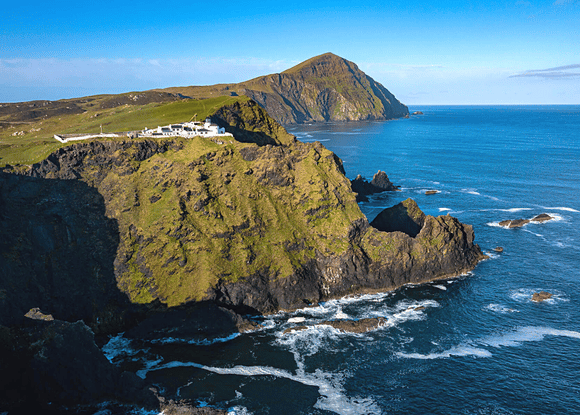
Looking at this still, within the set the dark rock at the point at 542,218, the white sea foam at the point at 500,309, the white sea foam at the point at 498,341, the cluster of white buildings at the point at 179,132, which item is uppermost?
the cluster of white buildings at the point at 179,132

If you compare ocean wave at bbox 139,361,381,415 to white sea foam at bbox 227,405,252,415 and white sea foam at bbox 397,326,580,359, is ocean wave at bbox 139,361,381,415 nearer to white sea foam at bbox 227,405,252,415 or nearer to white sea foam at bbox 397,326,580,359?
white sea foam at bbox 227,405,252,415

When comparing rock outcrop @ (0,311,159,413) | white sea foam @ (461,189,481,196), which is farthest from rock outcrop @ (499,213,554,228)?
rock outcrop @ (0,311,159,413)

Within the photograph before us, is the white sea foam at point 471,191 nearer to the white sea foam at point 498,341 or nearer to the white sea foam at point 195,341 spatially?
the white sea foam at point 498,341

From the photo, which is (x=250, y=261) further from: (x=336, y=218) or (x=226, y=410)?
(x=226, y=410)

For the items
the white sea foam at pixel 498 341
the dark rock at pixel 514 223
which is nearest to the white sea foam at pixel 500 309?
the white sea foam at pixel 498 341

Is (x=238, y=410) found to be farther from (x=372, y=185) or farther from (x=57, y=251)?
(x=372, y=185)
